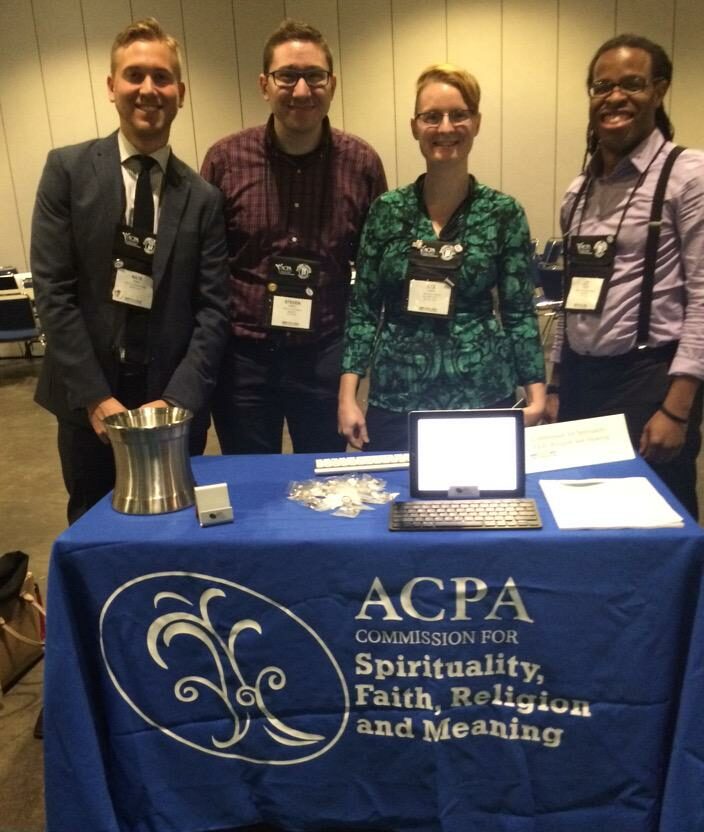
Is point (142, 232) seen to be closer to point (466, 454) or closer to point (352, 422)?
point (352, 422)

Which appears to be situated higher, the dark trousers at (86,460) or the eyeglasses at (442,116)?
the eyeglasses at (442,116)

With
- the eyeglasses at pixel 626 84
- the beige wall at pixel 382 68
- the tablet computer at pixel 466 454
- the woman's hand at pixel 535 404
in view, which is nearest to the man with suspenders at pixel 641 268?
the eyeglasses at pixel 626 84

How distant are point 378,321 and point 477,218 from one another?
0.35 meters

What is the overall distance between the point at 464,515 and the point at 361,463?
0.37m

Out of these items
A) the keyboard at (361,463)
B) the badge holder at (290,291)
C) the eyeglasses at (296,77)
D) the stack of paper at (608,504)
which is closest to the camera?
the stack of paper at (608,504)

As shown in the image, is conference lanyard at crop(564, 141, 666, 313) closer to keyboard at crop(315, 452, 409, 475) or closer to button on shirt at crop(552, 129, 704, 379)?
button on shirt at crop(552, 129, 704, 379)

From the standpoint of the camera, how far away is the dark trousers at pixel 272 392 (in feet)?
6.72

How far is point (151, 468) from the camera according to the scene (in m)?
1.41

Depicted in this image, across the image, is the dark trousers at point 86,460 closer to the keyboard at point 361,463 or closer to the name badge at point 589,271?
the keyboard at point 361,463

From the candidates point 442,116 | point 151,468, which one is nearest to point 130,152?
point 442,116

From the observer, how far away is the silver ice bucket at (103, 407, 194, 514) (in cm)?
139

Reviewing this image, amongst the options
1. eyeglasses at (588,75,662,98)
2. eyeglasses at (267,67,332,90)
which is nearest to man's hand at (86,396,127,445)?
eyeglasses at (267,67,332,90)

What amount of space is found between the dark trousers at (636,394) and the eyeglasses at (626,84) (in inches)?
24.1

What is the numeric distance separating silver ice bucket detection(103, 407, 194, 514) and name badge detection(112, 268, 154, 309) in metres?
0.46
